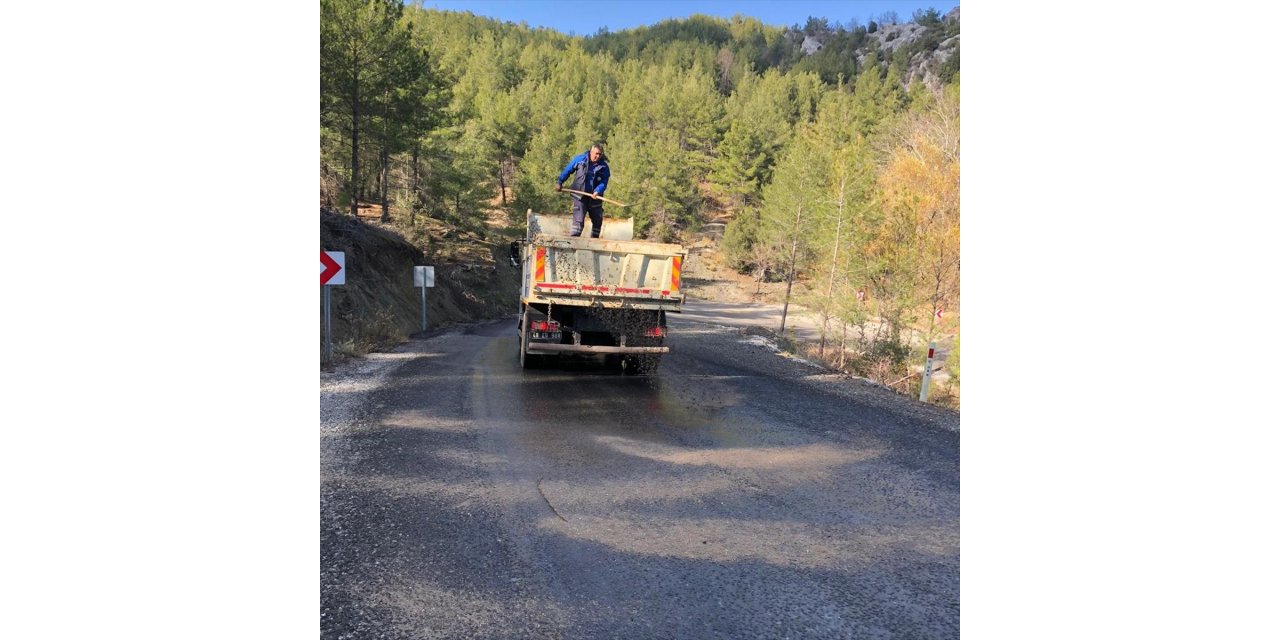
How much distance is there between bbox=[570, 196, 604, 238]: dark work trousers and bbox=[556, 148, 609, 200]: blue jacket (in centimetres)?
11

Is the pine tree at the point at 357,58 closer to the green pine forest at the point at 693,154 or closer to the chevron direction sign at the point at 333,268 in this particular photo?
the green pine forest at the point at 693,154

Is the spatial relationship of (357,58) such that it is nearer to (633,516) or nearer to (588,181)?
(588,181)

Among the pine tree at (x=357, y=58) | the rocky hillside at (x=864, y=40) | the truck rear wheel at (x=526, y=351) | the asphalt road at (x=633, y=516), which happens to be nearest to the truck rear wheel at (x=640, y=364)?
the truck rear wheel at (x=526, y=351)

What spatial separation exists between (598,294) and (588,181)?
77.3 inches

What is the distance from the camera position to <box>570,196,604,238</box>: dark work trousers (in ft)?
31.7

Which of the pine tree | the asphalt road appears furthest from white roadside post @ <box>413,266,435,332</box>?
the asphalt road

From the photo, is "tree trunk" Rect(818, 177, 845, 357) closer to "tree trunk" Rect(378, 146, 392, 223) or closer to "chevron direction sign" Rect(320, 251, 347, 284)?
"chevron direction sign" Rect(320, 251, 347, 284)

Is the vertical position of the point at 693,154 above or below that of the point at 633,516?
above

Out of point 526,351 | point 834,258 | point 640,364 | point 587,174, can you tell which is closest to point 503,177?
point 834,258

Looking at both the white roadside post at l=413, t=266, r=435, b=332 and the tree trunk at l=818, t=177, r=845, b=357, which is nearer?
the tree trunk at l=818, t=177, r=845, b=357

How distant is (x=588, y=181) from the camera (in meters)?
9.59

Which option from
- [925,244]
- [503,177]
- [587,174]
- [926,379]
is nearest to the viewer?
[926,379]

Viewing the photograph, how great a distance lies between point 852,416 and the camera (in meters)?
7.31

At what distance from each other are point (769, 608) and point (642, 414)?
412 cm
